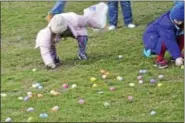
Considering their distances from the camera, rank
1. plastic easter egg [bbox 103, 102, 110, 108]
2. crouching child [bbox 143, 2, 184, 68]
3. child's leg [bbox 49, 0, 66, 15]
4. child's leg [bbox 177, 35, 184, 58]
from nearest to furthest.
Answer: plastic easter egg [bbox 103, 102, 110, 108]
crouching child [bbox 143, 2, 184, 68]
child's leg [bbox 177, 35, 184, 58]
child's leg [bbox 49, 0, 66, 15]

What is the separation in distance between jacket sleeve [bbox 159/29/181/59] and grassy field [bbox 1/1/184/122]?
182mm

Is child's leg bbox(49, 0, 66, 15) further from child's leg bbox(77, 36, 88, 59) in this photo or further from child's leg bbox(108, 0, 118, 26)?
child's leg bbox(77, 36, 88, 59)

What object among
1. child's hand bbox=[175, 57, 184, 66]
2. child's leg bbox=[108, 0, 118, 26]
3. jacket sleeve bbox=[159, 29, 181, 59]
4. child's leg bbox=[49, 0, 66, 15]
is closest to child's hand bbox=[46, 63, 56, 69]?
jacket sleeve bbox=[159, 29, 181, 59]

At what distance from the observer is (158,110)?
5.46m

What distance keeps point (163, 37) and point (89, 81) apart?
1.21 m

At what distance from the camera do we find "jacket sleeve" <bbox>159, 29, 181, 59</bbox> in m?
6.99

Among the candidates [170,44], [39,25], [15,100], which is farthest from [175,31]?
[39,25]

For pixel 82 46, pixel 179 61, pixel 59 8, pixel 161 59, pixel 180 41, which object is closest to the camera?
pixel 179 61

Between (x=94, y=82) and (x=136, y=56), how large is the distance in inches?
53.4

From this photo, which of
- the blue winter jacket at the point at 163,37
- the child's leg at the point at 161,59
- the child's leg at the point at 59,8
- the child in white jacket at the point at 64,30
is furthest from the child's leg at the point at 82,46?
the child's leg at the point at 59,8

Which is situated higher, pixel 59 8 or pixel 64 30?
pixel 64 30

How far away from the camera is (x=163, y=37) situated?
7086mm

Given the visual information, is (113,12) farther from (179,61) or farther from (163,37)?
(179,61)

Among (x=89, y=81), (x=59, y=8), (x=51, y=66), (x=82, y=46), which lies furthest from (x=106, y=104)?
(x=59, y=8)
